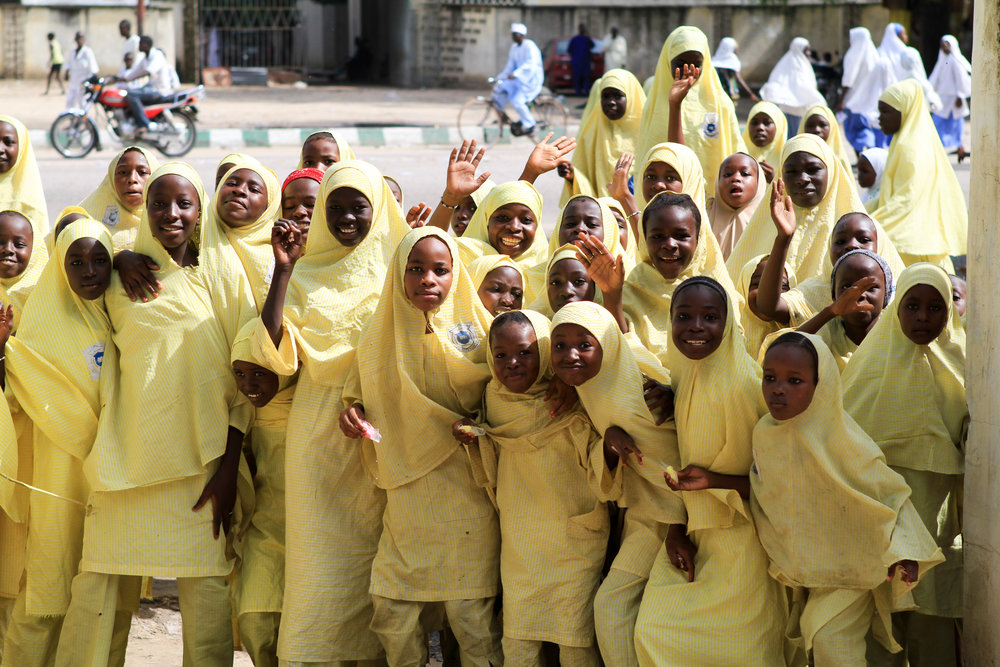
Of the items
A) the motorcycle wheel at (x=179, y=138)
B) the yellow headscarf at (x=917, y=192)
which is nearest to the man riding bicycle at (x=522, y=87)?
the motorcycle wheel at (x=179, y=138)

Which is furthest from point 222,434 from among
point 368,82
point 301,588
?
point 368,82

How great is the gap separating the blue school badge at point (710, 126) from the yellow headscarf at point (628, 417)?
10.9 feet

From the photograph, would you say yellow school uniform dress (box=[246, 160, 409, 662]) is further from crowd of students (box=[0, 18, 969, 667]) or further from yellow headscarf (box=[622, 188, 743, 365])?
yellow headscarf (box=[622, 188, 743, 365])

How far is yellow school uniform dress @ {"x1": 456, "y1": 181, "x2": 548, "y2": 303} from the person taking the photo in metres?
4.59

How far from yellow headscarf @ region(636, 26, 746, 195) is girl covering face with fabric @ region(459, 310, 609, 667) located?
311 centimetres

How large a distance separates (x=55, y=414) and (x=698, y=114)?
4.05 meters

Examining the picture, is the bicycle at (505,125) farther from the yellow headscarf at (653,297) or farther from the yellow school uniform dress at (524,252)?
the yellow headscarf at (653,297)

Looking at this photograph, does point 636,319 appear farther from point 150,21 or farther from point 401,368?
point 150,21

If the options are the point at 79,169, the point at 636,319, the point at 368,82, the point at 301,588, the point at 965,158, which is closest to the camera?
the point at 301,588

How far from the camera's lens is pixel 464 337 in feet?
12.3

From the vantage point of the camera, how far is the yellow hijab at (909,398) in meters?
3.65

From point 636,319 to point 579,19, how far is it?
2125 cm

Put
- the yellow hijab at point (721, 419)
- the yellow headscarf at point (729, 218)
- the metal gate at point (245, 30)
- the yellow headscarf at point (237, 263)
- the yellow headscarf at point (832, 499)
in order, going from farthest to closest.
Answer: the metal gate at point (245, 30)
the yellow headscarf at point (729, 218)
the yellow headscarf at point (237, 263)
the yellow hijab at point (721, 419)
the yellow headscarf at point (832, 499)

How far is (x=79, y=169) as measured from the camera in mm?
13023
